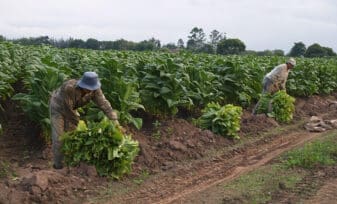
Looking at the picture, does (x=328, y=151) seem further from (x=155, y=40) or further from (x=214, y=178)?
(x=155, y=40)

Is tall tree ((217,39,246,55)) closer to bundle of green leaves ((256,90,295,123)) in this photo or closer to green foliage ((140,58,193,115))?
bundle of green leaves ((256,90,295,123))

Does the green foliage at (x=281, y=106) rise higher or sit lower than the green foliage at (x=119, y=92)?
lower

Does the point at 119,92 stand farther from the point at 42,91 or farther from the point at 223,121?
the point at 223,121

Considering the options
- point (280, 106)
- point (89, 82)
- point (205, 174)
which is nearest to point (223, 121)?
point (205, 174)

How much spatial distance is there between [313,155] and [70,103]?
4.12 metres

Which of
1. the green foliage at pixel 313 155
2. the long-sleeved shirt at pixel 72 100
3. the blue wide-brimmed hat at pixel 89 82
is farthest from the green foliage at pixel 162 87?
the blue wide-brimmed hat at pixel 89 82

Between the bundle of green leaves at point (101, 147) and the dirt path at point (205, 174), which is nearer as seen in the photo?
the dirt path at point (205, 174)

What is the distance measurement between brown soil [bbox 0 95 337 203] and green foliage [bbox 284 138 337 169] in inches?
19.6

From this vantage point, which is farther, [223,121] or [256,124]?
[256,124]

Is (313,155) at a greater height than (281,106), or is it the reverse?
(281,106)

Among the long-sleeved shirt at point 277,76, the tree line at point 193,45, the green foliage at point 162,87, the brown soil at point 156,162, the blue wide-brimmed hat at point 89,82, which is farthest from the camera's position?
the tree line at point 193,45

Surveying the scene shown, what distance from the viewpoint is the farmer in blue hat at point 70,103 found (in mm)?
6414

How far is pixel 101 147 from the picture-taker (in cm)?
665

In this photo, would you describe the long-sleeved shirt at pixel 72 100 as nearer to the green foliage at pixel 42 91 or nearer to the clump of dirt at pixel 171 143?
the green foliage at pixel 42 91
